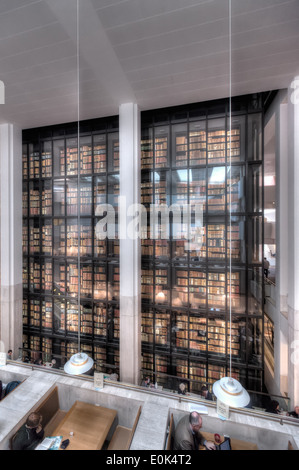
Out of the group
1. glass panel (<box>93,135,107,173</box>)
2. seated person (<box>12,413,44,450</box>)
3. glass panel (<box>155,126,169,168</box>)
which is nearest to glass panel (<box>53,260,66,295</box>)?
glass panel (<box>93,135,107,173</box>)

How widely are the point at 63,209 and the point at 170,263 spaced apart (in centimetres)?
306

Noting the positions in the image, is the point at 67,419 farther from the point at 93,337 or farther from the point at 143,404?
the point at 93,337

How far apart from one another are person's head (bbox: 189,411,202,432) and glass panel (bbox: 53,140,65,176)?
17.6ft

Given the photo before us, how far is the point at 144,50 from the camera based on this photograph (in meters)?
2.82

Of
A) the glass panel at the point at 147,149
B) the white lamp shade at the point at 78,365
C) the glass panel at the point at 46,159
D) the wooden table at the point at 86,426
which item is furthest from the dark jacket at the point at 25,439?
the glass panel at the point at 46,159

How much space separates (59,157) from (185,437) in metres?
5.84

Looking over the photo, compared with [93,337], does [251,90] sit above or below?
above

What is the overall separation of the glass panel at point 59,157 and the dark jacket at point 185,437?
5.38 meters

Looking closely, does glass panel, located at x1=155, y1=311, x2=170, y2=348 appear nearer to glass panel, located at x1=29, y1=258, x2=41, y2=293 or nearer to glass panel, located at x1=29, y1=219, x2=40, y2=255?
glass panel, located at x1=29, y1=258, x2=41, y2=293

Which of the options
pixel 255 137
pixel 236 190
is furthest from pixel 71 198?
pixel 255 137

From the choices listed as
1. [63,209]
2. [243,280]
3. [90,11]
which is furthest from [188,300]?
[90,11]

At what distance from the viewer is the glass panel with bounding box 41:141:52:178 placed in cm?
542

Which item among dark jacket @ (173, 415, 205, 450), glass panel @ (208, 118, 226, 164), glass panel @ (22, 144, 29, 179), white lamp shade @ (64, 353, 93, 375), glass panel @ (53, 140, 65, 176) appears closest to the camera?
dark jacket @ (173, 415, 205, 450)
